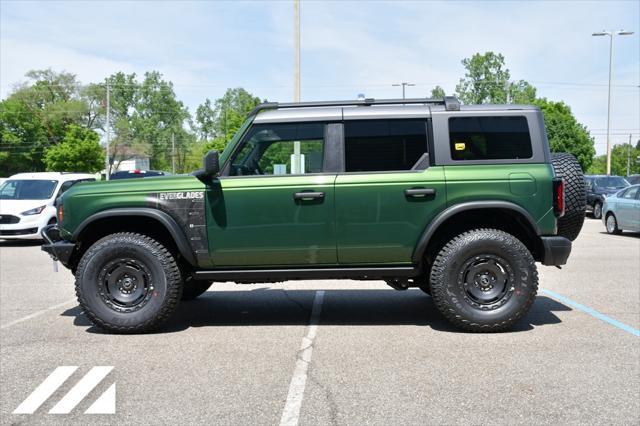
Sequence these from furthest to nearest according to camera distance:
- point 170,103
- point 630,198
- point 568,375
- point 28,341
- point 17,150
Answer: point 170,103, point 17,150, point 630,198, point 28,341, point 568,375

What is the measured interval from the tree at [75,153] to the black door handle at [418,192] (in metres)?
65.5

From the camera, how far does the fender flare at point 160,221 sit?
552 centimetres

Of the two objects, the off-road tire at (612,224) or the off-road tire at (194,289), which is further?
the off-road tire at (612,224)

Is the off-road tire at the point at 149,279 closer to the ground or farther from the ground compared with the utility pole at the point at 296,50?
closer to the ground

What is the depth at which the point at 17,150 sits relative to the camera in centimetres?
7550

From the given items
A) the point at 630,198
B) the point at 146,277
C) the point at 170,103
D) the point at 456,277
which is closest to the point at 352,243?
the point at 456,277

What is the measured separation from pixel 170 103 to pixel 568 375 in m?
110

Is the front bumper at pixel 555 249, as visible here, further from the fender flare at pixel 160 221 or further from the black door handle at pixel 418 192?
the fender flare at pixel 160 221

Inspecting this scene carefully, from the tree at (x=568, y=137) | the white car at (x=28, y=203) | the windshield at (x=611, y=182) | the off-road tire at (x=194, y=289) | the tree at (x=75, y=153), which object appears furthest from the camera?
the tree at (x=75, y=153)

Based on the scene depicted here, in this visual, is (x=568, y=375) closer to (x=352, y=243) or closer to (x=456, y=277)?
(x=456, y=277)

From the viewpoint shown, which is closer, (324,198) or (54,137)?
(324,198)

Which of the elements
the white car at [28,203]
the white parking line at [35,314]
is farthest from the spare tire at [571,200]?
the white car at [28,203]

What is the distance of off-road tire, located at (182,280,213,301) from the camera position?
22.6ft

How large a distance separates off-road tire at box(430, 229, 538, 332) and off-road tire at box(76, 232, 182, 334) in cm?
247
